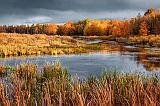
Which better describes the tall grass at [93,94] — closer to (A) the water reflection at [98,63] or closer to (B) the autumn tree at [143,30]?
(A) the water reflection at [98,63]

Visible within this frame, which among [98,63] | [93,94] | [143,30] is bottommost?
[98,63]

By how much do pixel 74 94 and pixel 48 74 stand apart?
9.52 m

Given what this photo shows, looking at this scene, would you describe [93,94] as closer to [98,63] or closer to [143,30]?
[98,63]

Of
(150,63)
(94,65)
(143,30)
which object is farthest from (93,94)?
(143,30)

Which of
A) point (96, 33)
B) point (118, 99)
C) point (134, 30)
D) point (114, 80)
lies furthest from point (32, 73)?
point (96, 33)

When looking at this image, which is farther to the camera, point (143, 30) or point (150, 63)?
point (143, 30)

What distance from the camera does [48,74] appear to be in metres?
20.4

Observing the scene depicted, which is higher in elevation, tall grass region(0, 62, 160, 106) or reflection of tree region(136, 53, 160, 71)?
tall grass region(0, 62, 160, 106)

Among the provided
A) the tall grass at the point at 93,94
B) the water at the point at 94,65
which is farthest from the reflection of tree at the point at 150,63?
the tall grass at the point at 93,94

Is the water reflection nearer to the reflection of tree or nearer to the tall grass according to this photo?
the reflection of tree

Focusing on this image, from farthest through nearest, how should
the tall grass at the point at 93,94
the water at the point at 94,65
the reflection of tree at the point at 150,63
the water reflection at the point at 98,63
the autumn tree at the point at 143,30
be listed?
the autumn tree at the point at 143,30, the reflection of tree at the point at 150,63, the water reflection at the point at 98,63, the water at the point at 94,65, the tall grass at the point at 93,94

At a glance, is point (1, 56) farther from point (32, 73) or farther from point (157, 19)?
point (157, 19)

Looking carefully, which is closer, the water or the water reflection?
the water

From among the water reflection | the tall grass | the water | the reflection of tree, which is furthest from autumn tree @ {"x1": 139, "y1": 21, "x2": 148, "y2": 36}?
the tall grass
